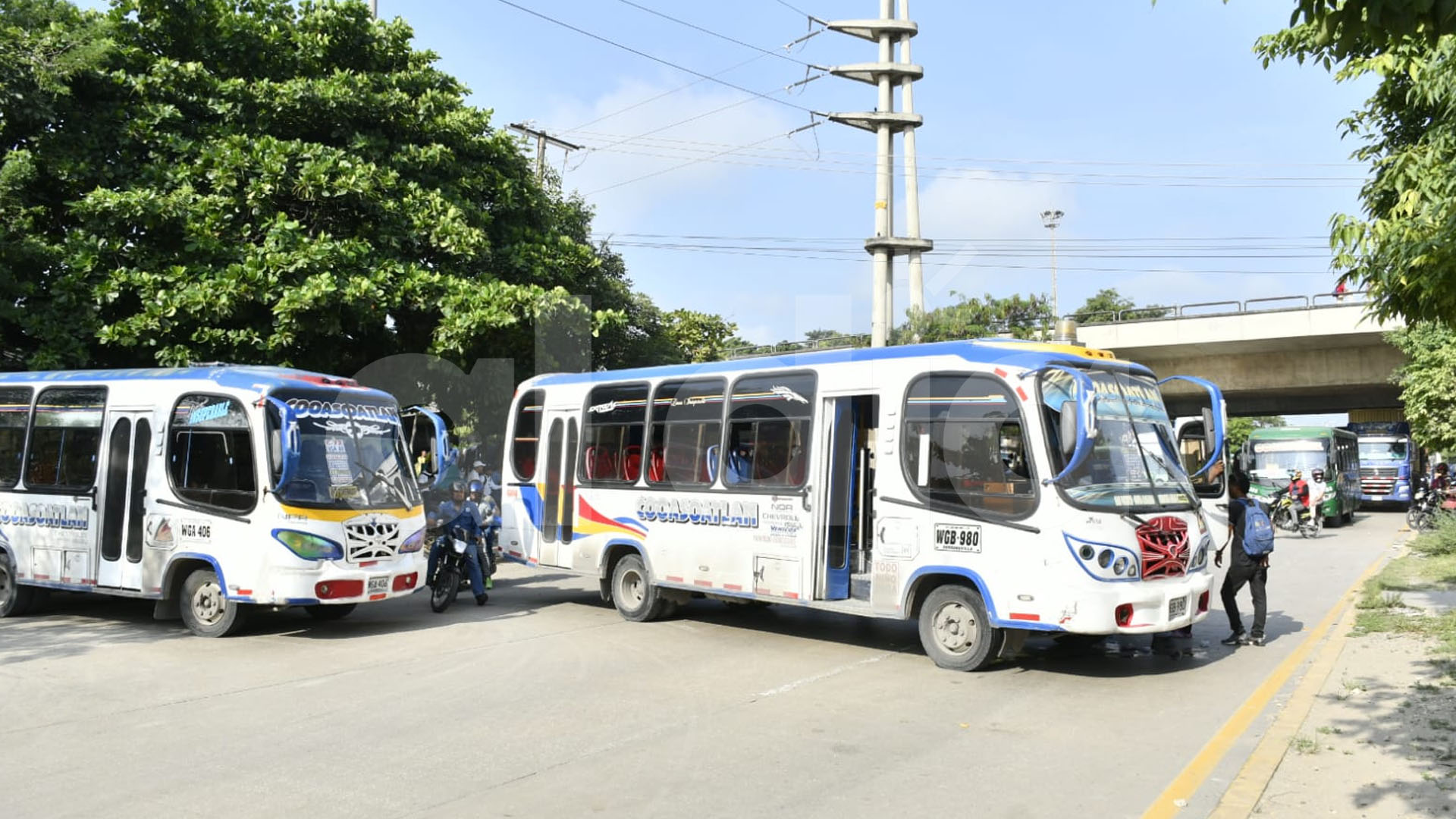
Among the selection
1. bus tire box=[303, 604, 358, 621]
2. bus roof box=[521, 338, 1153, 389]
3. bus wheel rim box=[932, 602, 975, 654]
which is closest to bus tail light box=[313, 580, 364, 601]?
bus tire box=[303, 604, 358, 621]

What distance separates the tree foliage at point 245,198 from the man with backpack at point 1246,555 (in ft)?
39.6

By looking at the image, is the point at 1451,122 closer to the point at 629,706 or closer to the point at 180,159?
the point at 629,706

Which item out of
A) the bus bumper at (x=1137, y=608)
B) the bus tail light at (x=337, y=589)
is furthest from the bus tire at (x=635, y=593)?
the bus bumper at (x=1137, y=608)

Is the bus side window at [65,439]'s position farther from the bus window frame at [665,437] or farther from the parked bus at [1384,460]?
the parked bus at [1384,460]

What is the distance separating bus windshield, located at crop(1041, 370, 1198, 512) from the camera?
366 inches

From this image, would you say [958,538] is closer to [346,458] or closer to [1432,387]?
[346,458]

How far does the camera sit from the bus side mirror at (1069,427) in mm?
8992

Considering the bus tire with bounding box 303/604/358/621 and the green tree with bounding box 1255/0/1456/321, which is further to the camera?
the bus tire with bounding box 303/604/358/621

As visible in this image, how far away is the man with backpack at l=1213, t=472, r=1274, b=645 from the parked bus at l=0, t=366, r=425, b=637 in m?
8.80

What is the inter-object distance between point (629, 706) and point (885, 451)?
11.9 ft

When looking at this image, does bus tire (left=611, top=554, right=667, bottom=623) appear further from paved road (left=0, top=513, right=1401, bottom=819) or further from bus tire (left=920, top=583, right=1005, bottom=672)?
bus tire (left=920, top=583, right=1005, bottom=672)

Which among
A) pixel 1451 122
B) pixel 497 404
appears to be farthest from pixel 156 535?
pixel 1451 122

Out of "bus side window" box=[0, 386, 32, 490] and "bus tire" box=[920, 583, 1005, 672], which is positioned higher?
"bus side window" box=[0, 386, 32, 490]

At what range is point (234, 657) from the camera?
1070 cm
